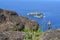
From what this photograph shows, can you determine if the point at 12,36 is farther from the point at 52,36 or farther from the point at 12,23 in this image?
the point at 12,23

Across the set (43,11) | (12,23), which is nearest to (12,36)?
(12,23)

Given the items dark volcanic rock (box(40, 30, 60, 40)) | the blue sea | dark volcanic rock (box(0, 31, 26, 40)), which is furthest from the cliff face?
dark volcanic rock (box(40, 30, 60, 40))

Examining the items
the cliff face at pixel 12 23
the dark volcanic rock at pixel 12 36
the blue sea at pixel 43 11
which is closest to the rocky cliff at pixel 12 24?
the cliff face at pixel 12 23

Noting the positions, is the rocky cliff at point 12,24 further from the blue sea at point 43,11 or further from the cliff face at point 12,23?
the blue sea at point 43,11

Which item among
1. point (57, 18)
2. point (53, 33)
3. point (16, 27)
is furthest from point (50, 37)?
point (57, 18)

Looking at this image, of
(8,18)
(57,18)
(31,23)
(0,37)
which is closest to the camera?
(0,37)

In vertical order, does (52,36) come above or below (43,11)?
below

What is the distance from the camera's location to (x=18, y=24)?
7098 millimetres

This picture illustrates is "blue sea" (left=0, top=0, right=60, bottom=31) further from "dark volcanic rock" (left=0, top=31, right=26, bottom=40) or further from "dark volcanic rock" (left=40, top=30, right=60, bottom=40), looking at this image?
"dark volcanic rock" (left=0, top=31, right=26, bottom=40)

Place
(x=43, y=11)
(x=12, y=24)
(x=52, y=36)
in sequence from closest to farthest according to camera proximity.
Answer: (x=52, y=36), (x=12, y=24), (x=43, y=11)

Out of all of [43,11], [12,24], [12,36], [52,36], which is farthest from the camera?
[43,11]

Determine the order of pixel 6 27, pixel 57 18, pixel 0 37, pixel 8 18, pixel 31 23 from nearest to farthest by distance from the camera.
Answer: pixel 0 37, pixel 6 27, pixel 8 18, pixel 31 23, pixel 57 18

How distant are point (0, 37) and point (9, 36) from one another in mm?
308

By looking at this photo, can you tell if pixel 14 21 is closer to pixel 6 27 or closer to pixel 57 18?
pixel 6 27
